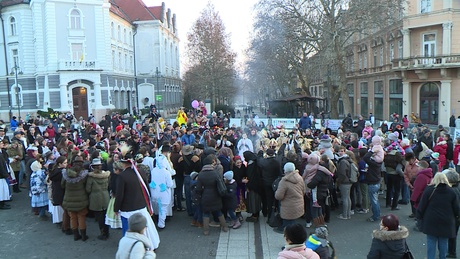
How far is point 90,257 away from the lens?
7238mm

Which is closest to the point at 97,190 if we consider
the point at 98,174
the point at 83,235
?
the point at 98,174

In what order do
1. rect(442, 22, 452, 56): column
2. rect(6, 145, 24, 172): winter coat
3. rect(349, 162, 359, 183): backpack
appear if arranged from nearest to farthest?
rect(349, 162, 359, 183): backpack, rect(6, 145, 24, 172): winter coat, rect(442, 22, 452, 56): column

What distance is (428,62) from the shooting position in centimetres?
3122

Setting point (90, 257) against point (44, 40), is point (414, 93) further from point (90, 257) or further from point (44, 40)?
point (44, 40)

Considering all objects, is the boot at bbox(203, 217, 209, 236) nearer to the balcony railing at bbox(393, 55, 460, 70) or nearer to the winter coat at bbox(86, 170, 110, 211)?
the winter coat at bbox(86, 170, 110, 211)

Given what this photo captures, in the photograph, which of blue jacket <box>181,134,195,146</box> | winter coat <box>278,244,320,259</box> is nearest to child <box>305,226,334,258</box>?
winter coat <box>278,244,320,259</box>

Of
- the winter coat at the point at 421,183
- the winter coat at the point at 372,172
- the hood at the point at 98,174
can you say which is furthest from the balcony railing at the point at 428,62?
the hood at the point at 98,174

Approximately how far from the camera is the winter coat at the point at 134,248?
13.4 ft

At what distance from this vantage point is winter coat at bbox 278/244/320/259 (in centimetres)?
394

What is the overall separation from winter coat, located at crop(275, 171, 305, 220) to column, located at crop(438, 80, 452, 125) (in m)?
28.5

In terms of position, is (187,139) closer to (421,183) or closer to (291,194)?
(291,194)

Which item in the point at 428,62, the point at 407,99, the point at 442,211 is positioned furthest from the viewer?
the point at 407,99

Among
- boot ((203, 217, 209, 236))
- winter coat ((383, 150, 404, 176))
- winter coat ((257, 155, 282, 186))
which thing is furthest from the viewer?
winter coat ((383, 150, 404, 176))

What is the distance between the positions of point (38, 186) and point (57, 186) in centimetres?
139
